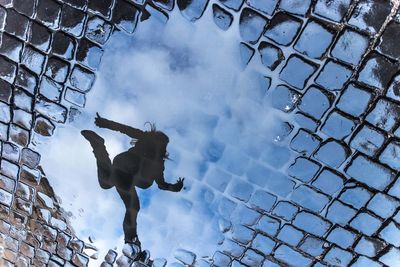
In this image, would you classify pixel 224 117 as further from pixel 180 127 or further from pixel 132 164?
pixel 132 164

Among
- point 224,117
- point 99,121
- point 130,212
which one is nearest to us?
point 224,117

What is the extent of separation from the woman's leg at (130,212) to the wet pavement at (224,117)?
0.06ft

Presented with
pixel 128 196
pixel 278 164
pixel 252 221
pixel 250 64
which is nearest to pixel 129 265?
pixel 128 196

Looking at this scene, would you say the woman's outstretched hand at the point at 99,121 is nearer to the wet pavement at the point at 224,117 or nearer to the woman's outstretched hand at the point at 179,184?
the wet pavement at the point at 224,117

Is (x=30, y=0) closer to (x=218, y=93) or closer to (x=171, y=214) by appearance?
(x=218, y=93)

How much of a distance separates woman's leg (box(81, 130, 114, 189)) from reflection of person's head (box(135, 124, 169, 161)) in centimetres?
10

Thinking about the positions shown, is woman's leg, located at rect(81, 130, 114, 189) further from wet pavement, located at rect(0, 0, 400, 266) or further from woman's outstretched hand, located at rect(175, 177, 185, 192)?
woman's outstretched hand, located at rect(175, 177, 185, 192)

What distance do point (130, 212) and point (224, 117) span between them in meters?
0.39

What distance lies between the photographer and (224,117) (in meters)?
0.89

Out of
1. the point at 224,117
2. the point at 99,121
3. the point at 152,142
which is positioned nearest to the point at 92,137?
the point at 99,121

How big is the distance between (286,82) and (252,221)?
0.37m

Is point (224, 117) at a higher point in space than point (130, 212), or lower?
higher

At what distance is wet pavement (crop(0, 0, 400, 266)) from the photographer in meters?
0.79

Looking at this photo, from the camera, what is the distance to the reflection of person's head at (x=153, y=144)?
963 millimetres
